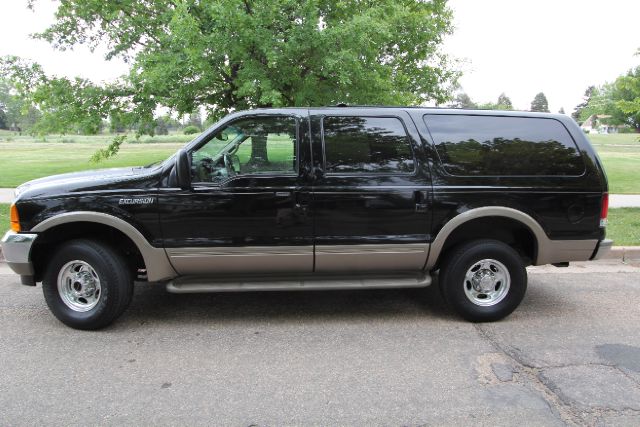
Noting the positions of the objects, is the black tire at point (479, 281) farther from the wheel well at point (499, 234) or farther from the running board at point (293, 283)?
the running board at point (293, 283)

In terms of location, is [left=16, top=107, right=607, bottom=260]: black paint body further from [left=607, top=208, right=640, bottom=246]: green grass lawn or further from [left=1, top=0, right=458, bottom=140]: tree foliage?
[left=1, top=0, right=458, bottom=140]: tree foliage

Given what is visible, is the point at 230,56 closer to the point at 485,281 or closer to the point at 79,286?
the point at 79,286

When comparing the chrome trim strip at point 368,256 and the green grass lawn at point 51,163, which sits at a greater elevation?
the green grass lawn at point 51,163

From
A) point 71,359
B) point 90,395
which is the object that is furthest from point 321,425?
point 71,359

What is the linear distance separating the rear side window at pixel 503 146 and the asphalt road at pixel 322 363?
1.43 meters

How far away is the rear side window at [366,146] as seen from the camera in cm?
424

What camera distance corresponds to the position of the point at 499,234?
4.65 m

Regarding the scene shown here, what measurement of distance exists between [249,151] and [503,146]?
7.62 ft

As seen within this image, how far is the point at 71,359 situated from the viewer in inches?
144

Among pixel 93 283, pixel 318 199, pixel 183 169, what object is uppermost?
pixel 183 169

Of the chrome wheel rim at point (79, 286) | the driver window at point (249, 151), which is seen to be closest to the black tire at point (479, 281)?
the driver window at point (249, 151)

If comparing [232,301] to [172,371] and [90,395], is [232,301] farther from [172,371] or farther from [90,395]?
[90,395]

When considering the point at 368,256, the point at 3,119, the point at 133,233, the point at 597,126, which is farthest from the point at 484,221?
the point at 597,126

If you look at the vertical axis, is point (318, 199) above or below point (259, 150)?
below
